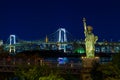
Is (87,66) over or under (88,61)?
under

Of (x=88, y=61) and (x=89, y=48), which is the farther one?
(x=88, y=61)

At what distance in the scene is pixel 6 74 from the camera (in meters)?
36.0

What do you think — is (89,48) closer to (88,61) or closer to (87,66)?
(88,61)

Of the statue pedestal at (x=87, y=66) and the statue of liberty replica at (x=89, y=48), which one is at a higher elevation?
the statue of liberty replica at (x=89, y=48)

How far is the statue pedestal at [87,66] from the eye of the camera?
2829cm

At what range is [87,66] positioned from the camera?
94.3ft

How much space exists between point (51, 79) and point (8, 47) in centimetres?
9159

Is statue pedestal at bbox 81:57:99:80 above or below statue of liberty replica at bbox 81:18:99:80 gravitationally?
below

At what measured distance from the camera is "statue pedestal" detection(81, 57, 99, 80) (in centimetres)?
2829

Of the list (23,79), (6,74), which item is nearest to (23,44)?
(6,74)

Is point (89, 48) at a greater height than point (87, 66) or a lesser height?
greater

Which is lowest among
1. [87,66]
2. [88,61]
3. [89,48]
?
[87,66]

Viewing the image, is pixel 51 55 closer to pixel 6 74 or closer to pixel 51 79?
pixel 6 74

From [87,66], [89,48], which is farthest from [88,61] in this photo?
[89,48]
